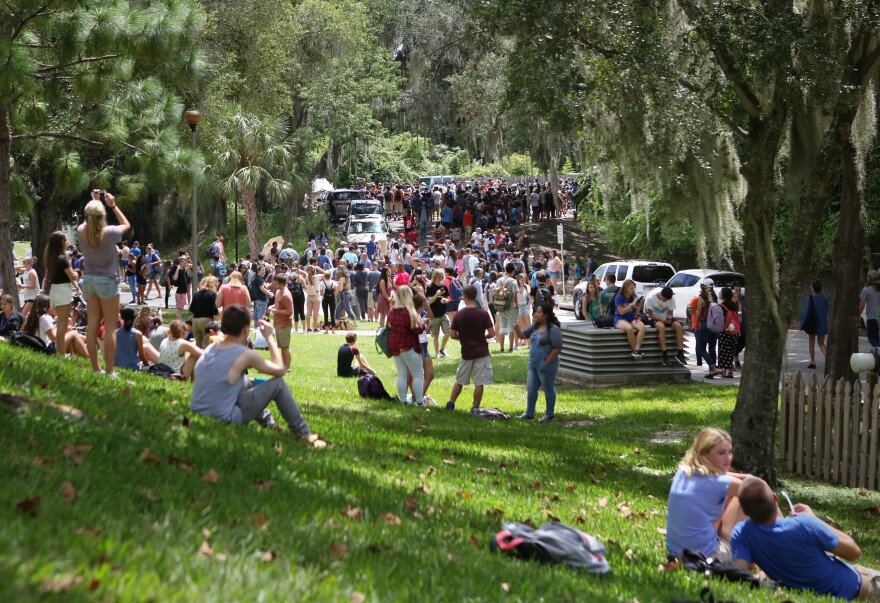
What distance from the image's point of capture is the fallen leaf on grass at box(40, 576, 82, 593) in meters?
3.84

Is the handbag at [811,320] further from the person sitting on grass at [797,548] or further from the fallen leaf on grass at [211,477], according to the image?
the fallen leaf on grass at [211,477]

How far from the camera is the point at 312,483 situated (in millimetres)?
7098

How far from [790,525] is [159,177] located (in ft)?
47.7

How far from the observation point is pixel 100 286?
33.1 feet

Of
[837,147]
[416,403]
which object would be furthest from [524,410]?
[837,147]

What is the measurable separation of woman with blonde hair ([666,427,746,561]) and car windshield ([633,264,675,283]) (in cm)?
2311

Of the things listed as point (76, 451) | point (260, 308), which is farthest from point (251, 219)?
point (76, 451)

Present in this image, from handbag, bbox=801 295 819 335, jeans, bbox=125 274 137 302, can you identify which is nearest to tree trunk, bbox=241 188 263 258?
jeans, bbox=125 274 137 302

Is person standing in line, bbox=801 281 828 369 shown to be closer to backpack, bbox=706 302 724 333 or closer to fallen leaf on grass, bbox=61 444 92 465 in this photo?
backpack, bbox=706 302 724 333

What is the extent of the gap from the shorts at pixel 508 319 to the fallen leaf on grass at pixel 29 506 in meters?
17.8

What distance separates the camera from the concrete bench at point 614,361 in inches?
712

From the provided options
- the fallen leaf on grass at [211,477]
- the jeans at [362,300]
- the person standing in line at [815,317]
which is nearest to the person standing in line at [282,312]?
the person standing in line at [815,317]

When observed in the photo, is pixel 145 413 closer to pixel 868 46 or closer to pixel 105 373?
pixel 105 373

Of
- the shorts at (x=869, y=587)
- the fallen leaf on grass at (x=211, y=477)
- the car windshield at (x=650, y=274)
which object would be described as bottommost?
the shorts at (x=869, y=587)
